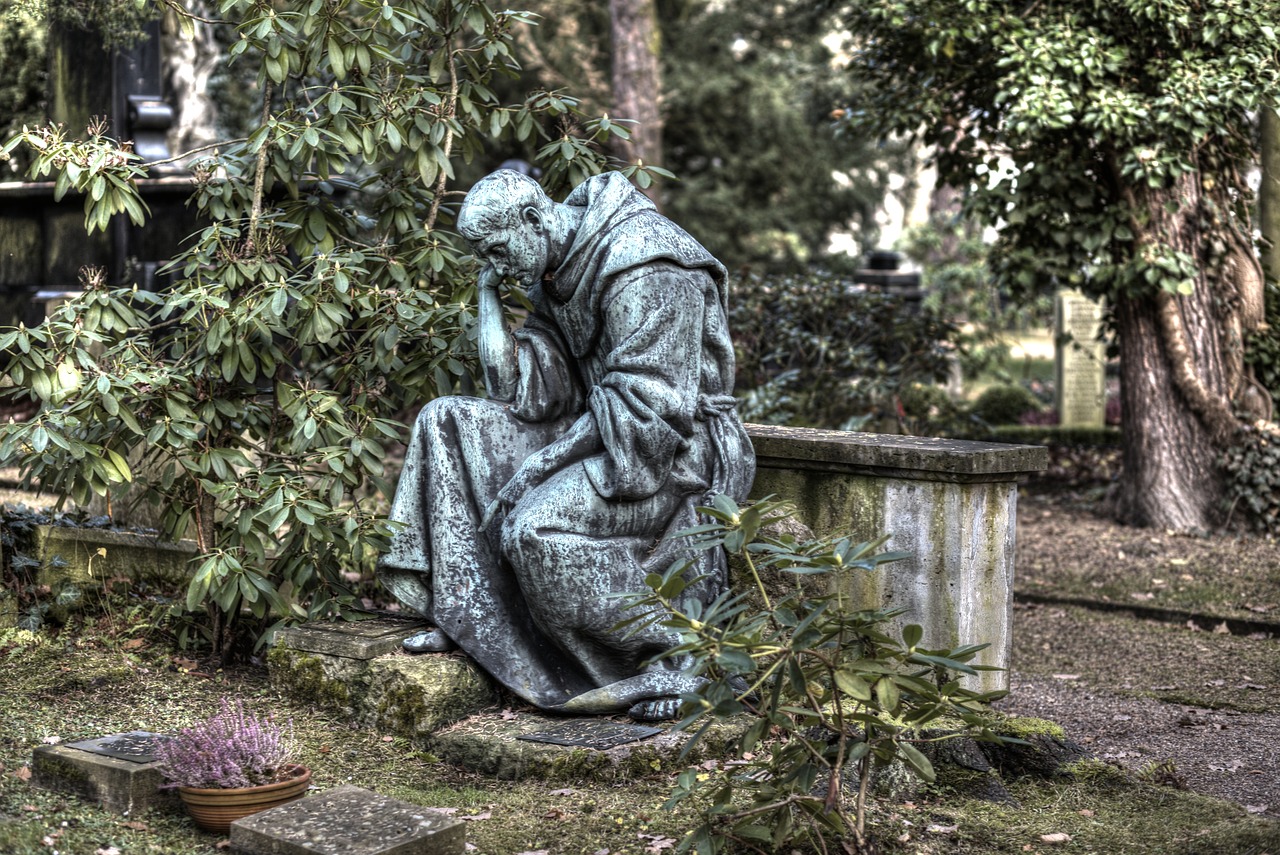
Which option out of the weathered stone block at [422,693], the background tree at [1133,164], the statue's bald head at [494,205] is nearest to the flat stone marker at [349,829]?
the weathered stone block at [422,693]

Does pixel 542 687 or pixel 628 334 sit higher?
pixel 628 334

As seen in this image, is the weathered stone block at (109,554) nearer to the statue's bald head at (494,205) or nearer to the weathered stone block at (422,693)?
the weathered stone block at (422,693)

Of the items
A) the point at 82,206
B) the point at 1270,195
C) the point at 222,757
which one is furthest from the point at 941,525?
the point at 1270,195

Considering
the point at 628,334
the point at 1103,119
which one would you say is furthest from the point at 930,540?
the point at 1103,119

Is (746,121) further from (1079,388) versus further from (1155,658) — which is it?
(1155,658)

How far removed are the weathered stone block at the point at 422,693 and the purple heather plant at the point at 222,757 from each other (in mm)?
700

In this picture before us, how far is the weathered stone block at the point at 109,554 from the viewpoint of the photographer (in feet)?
20.8

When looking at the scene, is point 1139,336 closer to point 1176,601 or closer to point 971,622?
point 1176,601

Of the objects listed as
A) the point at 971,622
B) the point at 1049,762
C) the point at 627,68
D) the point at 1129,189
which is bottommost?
the point at 1049,762

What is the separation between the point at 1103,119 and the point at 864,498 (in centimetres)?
516

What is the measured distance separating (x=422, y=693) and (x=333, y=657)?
1.46ft

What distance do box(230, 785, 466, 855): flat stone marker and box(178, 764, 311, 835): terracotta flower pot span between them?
183mm

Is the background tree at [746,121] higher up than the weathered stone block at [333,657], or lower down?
higher up

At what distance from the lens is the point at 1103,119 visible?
913cm
